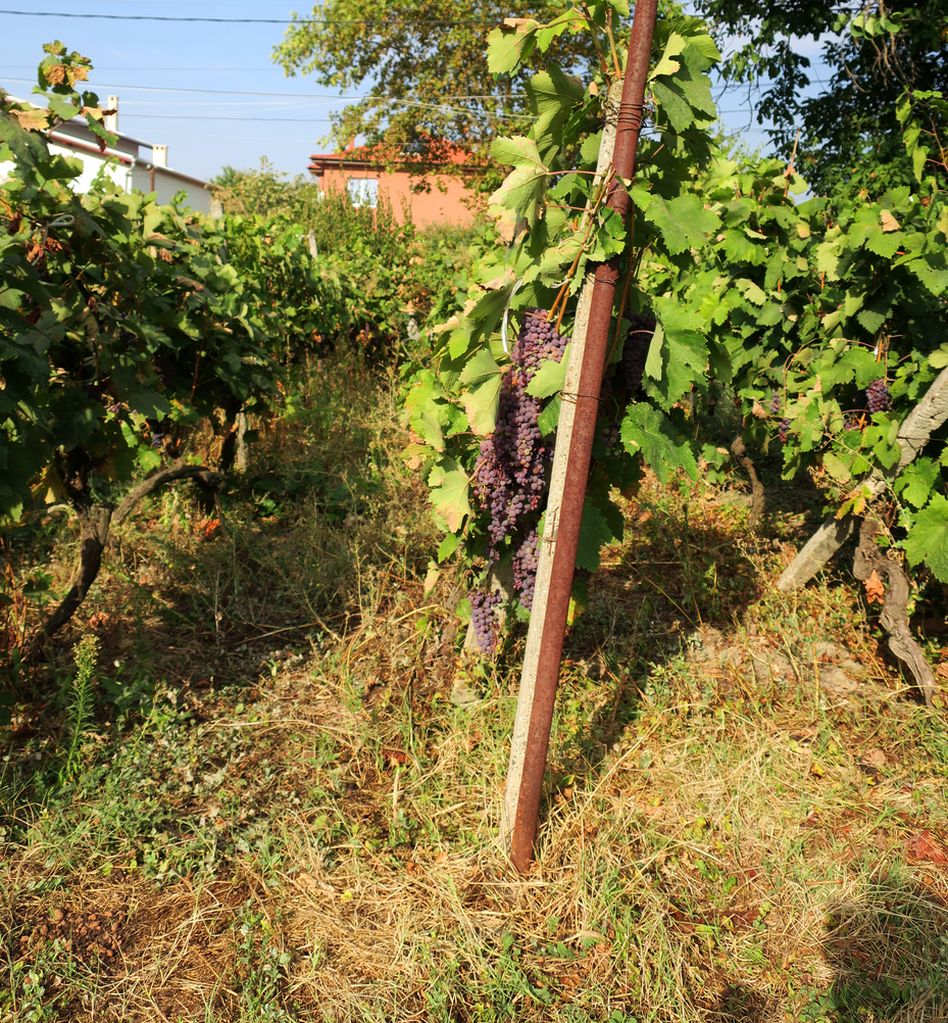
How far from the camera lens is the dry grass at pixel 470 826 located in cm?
226

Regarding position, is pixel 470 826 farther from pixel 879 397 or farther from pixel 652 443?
pixel 879 397

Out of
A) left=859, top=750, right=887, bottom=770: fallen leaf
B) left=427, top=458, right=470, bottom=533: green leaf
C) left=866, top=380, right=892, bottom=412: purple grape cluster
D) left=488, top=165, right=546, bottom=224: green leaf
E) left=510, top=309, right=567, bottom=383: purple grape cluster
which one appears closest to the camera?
left=488, top=165, right=546, bottom=224: green leaf

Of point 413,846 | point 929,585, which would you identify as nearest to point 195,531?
point 413,846

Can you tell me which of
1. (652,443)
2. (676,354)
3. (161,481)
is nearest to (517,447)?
(652,443)

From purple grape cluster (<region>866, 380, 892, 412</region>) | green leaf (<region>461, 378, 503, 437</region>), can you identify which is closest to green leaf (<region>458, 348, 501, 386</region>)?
green leaf (<region>461, 378, 503, 437</region>)

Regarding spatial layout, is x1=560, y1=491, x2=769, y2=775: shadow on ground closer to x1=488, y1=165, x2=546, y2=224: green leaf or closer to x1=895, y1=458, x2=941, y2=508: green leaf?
x1=895, y1=458, x2=941, y2=508: green leaf

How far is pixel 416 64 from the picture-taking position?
802 inches

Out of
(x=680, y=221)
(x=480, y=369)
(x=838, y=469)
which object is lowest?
(x=838, y=469)

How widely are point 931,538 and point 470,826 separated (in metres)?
2.16

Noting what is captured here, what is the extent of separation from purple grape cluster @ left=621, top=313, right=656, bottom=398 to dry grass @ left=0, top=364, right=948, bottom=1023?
1.25 m

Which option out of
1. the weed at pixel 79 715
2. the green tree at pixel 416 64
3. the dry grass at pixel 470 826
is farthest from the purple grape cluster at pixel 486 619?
the green tree at pixel 416 64

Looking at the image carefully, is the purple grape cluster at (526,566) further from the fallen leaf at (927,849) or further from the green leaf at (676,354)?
the fallen leaf at (927,849)

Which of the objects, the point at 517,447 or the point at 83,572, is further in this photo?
the point at 83,572

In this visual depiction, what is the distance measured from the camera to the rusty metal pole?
6.99 ft
